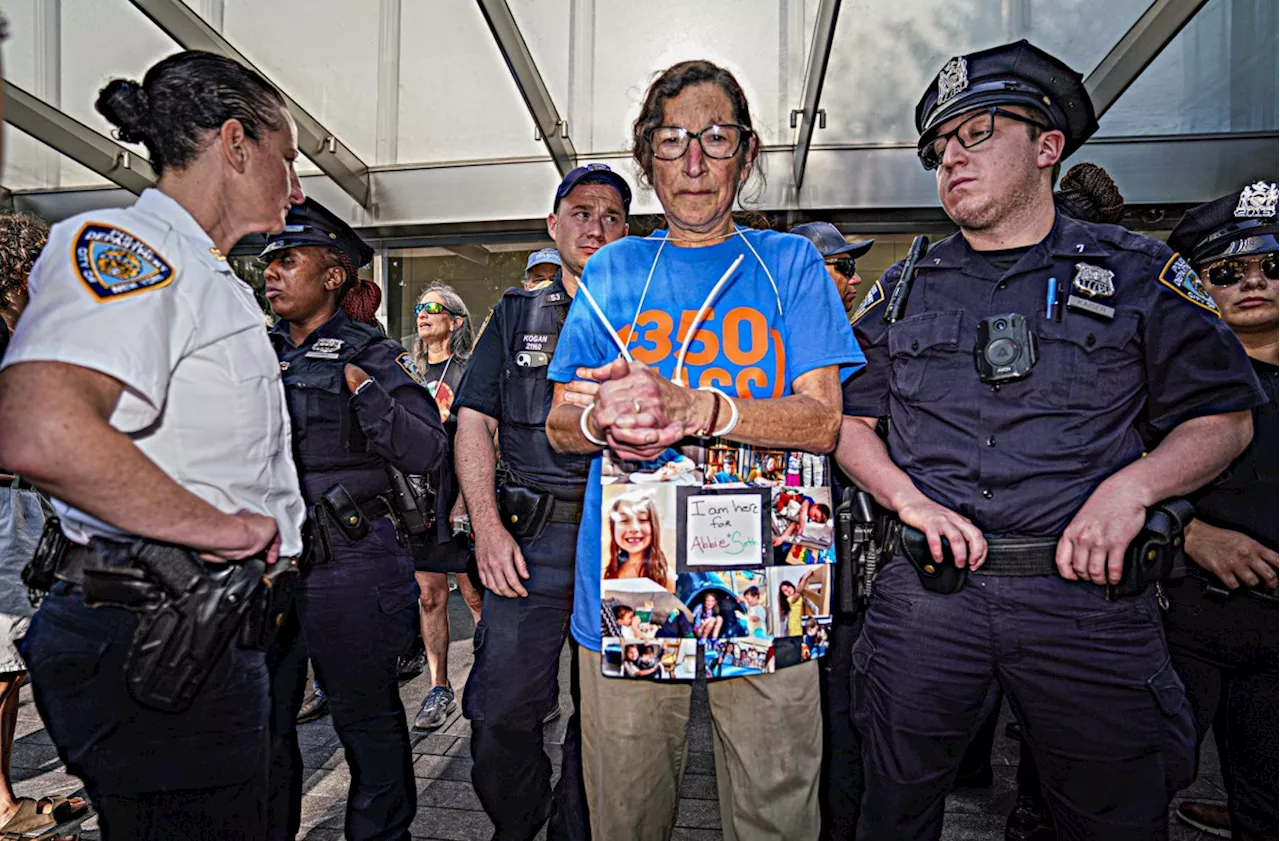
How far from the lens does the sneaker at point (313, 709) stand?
4230mm

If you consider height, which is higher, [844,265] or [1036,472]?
[844,265]

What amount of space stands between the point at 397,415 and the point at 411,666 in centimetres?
289

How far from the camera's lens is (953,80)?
7.19 feet

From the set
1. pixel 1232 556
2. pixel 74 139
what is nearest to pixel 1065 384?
pixel 1232 556

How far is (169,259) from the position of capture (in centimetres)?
152

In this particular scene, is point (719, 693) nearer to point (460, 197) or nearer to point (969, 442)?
point (969, 442)

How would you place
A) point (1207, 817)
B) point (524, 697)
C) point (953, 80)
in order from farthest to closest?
point (1207, 817) → point (524, 697) → point (953, 80)

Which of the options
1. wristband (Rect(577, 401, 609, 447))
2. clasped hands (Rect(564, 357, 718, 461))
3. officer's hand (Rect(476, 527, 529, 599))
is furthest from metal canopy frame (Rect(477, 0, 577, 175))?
clasped hands (Rect(564, 357, 718, 461))

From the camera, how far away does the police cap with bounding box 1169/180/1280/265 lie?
2.69 metres

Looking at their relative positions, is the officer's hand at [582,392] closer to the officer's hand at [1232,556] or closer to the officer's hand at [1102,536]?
the officer's hand at [1102,536]

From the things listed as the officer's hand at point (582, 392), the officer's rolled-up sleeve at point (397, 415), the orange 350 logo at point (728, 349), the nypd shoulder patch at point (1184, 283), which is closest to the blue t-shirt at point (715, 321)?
the orange 350 logo at point (728, 349)

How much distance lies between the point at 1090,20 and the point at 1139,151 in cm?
111

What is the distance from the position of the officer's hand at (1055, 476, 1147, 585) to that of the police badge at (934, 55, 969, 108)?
109 cm

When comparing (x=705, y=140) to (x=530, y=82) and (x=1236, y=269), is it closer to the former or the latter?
(x=1236, y=269)
